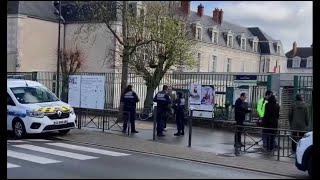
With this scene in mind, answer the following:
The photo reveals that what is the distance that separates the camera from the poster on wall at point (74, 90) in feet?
61.0

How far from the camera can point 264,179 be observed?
9383 millimetres

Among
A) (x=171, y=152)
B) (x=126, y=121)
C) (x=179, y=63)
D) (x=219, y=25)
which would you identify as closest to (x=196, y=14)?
(x=219, y=25)

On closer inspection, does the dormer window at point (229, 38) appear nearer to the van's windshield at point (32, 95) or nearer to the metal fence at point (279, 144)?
the van's windshield at point (32, 95)

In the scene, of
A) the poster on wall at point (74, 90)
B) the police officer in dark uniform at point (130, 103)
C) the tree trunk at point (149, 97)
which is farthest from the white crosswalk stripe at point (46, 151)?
the tree trunk at point (149, 97)

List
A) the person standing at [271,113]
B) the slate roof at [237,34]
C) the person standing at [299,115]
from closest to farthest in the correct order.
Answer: the person standing at [299,115]
the person standing at [271,113]
the slate roof at [237,34]

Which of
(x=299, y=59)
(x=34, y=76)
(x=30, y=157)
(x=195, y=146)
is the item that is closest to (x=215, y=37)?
(x=299, y=59)

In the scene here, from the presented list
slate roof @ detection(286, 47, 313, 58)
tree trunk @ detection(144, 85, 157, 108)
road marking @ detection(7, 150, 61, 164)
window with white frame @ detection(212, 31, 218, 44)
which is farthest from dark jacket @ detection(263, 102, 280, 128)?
slate roof @ detection(286, 47, 313, 58)

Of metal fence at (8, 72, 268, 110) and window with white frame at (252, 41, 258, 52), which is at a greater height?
window with white frame at (252, 41, 258, 52)

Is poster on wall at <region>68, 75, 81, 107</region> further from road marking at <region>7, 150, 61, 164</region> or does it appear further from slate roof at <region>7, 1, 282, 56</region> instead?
road marking at <region>7, 150, 61, 164</region>

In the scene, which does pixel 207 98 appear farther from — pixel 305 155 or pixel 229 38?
pixel 229 38

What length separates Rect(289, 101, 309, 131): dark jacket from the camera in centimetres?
1366

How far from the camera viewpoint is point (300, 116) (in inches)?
539

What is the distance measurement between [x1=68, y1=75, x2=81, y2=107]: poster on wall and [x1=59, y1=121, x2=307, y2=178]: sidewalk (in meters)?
1.39

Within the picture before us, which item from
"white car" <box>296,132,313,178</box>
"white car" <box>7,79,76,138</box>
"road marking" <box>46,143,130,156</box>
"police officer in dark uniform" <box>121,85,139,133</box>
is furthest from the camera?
"police officer in dark uniform" <box>121,85,139,133</box>
